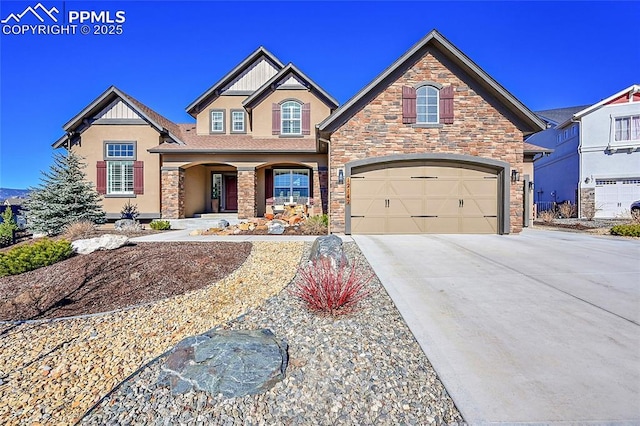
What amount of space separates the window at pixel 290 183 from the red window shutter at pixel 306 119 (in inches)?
82.0

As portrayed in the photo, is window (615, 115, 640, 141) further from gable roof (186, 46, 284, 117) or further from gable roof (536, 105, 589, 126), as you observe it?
gable roof (186, 46, 284, 117)

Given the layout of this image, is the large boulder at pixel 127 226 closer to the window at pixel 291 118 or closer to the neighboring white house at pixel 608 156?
the window at pixel 291 118

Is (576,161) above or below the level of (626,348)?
above

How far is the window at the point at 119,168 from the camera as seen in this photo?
49.5 feet

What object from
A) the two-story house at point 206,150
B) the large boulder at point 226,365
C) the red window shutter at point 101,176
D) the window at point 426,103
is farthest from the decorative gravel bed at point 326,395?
the red window shutter at point 101,176

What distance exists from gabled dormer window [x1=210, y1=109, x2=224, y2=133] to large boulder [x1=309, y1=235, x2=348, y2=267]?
12.6m

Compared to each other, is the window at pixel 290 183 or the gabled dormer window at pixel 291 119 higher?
the gabled dormer window at pixel 291 119

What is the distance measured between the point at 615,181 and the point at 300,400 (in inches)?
980

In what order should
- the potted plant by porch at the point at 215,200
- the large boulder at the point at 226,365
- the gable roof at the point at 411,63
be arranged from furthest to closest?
the potted plant by porch at the point at 215,200, the gable roof at the point at 411,63, the large boulder at the point at 226,365

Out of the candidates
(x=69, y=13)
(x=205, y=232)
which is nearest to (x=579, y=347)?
(x=205, y=232)

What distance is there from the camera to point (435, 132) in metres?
10.5

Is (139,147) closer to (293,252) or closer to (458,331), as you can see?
(293,252)

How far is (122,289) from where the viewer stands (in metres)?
5.22

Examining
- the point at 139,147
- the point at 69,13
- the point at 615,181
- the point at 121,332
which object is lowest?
the point at 121,332
